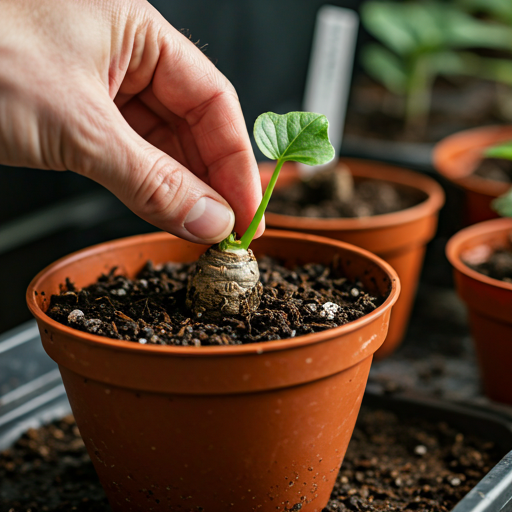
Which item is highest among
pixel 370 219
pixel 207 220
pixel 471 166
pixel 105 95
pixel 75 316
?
pixel 105 95

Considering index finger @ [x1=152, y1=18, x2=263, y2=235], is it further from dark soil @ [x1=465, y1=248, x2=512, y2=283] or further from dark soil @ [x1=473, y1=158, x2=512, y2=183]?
dark soil @ [x1=473, y1=158, x2=512, y2=183]

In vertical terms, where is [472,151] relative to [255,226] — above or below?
below

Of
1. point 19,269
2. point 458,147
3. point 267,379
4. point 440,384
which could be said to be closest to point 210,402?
point 267,379

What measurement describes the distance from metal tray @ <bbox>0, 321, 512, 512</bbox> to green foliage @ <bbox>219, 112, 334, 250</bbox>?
0.53 meters

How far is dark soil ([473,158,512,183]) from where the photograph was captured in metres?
1.64

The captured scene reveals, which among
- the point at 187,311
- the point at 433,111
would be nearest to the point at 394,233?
the point at 187,311

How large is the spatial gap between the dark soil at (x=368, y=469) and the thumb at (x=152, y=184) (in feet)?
1.42

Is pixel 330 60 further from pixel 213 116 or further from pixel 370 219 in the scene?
pixel 213 116

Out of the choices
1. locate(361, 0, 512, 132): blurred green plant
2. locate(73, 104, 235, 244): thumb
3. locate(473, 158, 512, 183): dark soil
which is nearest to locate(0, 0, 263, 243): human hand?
locate(73, 104, 235, 244): thumb

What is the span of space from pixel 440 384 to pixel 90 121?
0.90 metres

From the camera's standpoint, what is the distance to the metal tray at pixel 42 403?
3.17 ft

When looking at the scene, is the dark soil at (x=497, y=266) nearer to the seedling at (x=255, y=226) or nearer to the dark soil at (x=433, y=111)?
the seedling at (x=255, y=226)

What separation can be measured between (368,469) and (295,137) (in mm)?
534

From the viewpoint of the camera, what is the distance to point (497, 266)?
1.09 meters
